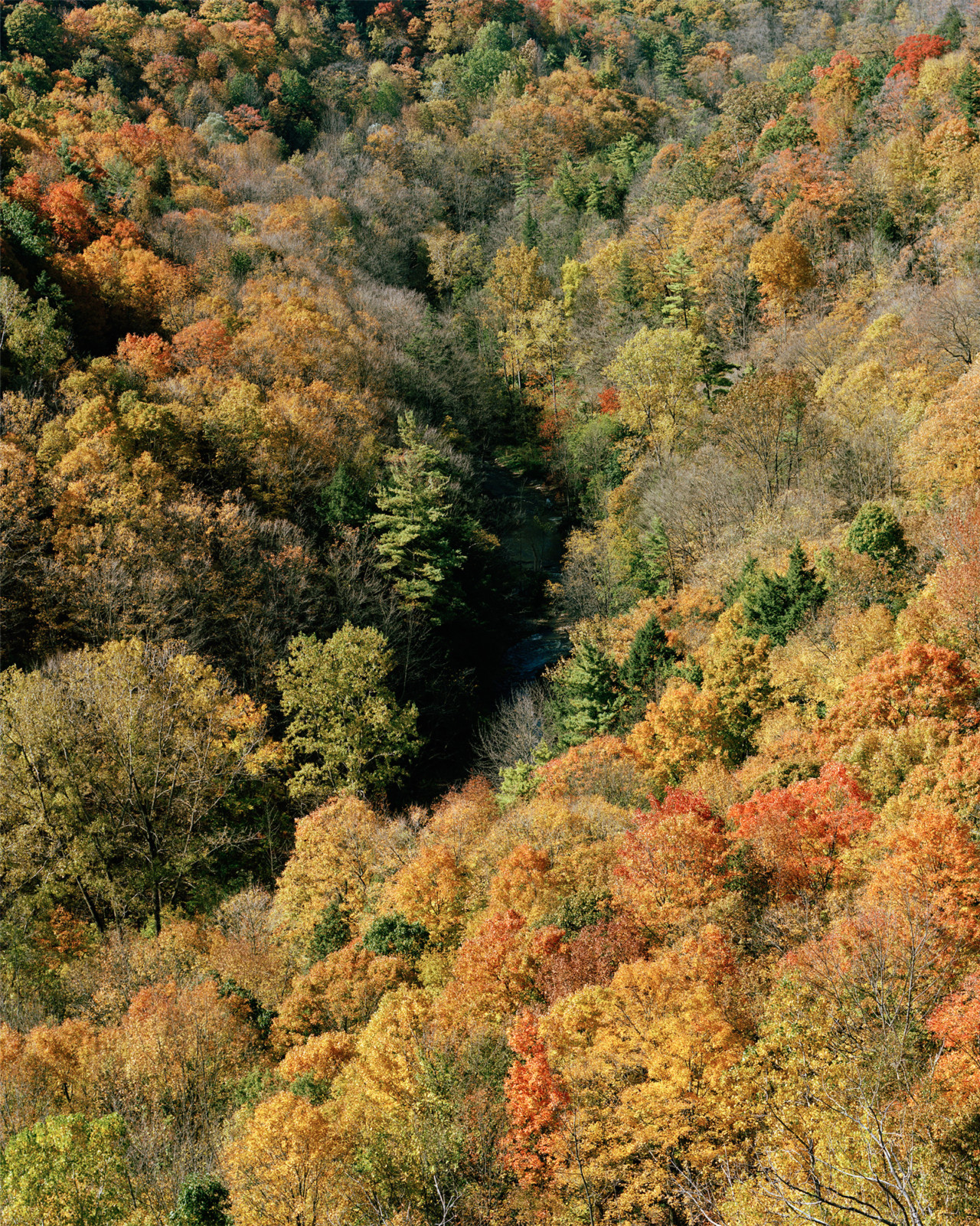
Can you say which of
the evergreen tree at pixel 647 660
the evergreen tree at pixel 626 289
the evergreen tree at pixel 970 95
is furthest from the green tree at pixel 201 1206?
the evergreen tree at pixel 970 95

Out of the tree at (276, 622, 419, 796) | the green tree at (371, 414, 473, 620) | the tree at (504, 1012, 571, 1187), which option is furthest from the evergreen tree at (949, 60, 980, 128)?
the tree at (504, 1012, 571, 1187)

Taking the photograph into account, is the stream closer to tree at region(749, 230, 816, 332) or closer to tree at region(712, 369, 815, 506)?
tree at region(712, 369, 815, 506)

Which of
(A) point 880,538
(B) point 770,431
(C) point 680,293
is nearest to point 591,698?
(A) point 880,538

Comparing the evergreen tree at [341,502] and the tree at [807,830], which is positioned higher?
the tree at [807,830]

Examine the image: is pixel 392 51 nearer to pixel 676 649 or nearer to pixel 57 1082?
pixel 676 649

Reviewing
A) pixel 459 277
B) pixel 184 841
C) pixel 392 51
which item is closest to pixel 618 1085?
pixel 184 841

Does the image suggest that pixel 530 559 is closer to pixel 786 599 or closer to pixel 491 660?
pixel 491 660

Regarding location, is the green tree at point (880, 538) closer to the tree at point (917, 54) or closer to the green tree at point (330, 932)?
the green tree at point (330, 932)
